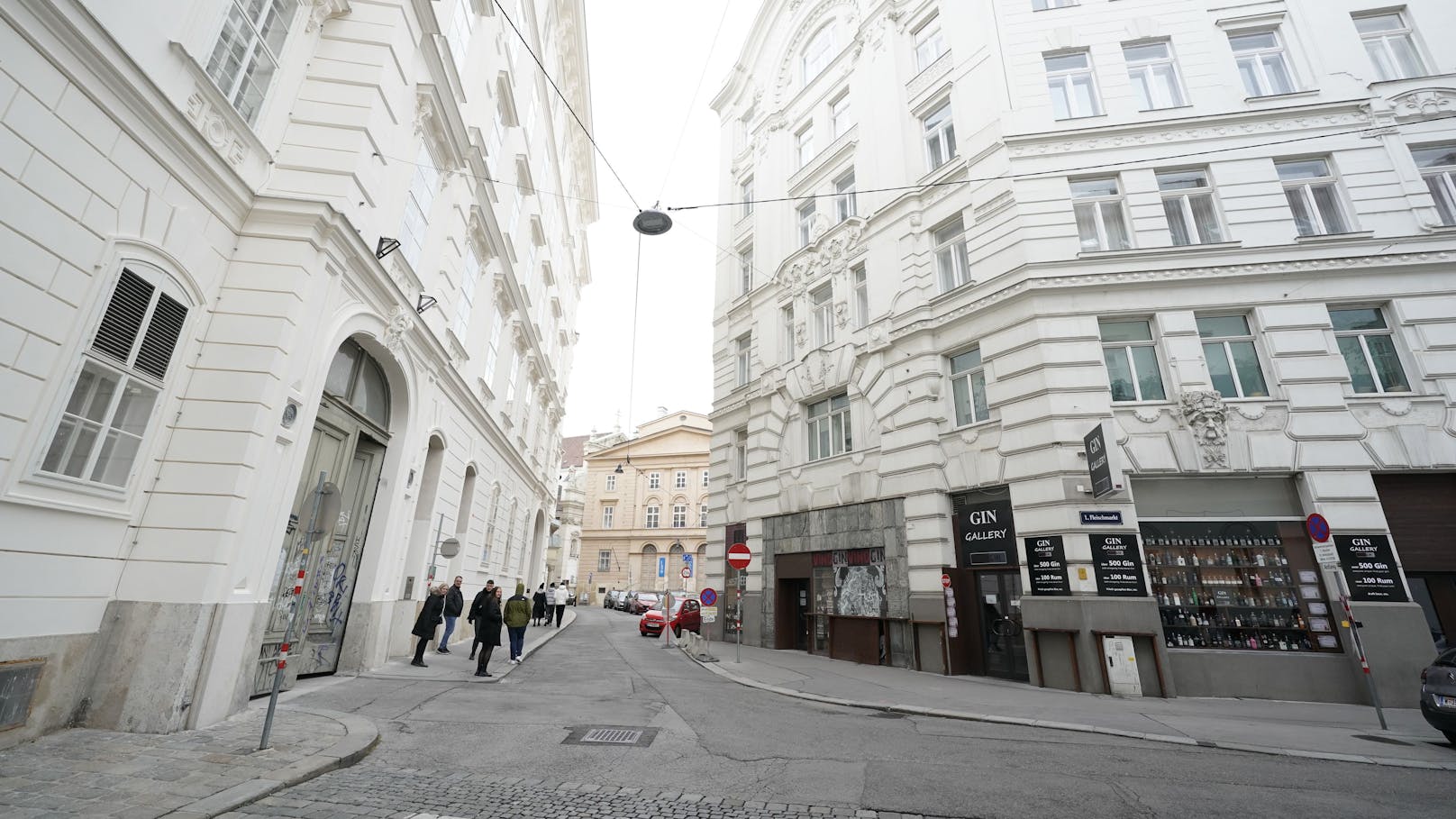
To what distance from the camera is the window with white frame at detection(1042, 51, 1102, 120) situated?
1500 centimetres

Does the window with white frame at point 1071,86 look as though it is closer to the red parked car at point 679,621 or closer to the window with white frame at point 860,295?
the window with white frame at point 860,295

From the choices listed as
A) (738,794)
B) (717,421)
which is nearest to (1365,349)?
(738,794)

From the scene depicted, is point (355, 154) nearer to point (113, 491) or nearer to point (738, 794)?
point (113, 491)

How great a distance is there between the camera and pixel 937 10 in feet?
58.7

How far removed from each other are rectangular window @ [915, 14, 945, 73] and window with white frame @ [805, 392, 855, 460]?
1040 centimetres

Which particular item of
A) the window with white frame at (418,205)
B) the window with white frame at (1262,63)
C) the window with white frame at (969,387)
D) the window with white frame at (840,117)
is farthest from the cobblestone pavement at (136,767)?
the window with white frame at (1262,63)

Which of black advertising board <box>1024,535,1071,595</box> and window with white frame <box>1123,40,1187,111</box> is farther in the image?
window with white frame <box>1123,40,1187,111</box>

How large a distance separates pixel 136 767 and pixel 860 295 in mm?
17576

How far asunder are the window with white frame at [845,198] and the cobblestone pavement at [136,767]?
18507mm

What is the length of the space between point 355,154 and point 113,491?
16.9 ft

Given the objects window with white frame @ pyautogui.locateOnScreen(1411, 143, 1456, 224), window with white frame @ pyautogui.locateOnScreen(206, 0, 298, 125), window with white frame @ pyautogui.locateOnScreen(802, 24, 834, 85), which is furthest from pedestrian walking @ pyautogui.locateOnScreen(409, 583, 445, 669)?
window with white frame @ pyautogui.locateOnScreen(1411, 143, 1456, 224)

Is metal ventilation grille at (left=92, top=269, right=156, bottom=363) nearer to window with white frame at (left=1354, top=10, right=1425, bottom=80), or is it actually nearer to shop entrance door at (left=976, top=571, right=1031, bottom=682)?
shop entrance door at (left=976, top=571, right=1031, bottom=682)

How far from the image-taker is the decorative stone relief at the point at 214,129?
258 inches

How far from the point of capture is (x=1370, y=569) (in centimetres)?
1102
